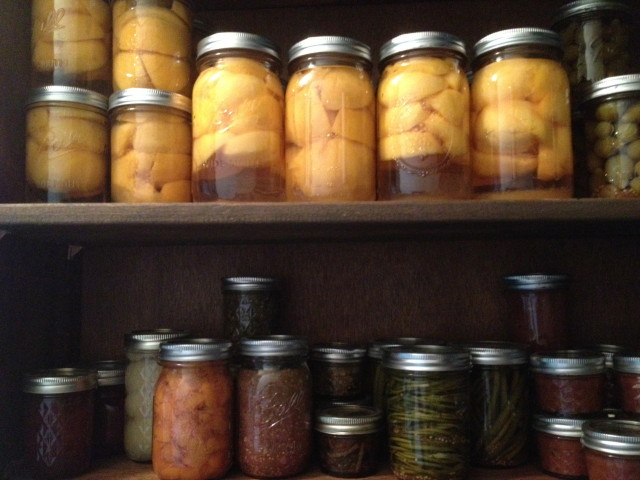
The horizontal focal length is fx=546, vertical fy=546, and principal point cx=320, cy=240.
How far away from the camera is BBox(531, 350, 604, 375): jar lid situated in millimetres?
733

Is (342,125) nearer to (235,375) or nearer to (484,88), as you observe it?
(484,88)

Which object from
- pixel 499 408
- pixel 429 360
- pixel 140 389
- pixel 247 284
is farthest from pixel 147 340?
pixel 499 408

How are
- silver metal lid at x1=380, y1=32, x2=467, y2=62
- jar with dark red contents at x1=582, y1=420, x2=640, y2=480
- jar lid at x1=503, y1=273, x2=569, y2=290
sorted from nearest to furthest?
1. jar with dark red contents at x1=582, y1=420, x2=640, y2=480
2. silver metal lid at x1=380, y1=32, x2=467, y2=62
3. jar lid at x1=503, y1=273, x2=569, y2=290

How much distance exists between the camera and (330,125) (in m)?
0.71

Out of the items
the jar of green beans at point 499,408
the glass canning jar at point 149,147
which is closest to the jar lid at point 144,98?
the glass canning jar at point 149,147

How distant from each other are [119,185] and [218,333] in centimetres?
34

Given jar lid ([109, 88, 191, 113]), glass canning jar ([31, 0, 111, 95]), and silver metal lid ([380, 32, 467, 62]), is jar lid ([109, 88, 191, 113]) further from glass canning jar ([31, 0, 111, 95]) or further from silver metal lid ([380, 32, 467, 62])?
silver metal lid ([380, 32, 467, 62])

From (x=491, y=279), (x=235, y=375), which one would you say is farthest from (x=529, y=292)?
(x=235, y=375)

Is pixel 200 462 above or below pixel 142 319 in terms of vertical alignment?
below

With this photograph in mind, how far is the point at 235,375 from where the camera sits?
2.48 feet

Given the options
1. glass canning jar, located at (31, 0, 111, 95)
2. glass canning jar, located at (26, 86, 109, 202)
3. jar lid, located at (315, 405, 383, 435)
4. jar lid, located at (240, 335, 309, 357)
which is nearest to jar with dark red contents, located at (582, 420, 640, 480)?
jar lid, located at (315, 405, 383, 435)

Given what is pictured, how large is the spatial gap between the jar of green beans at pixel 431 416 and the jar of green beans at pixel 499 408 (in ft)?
0.19

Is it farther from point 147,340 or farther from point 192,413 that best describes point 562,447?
point 147,340

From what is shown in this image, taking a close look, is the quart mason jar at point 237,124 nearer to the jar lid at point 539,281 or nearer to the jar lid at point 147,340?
the jar lid at point 147,340
